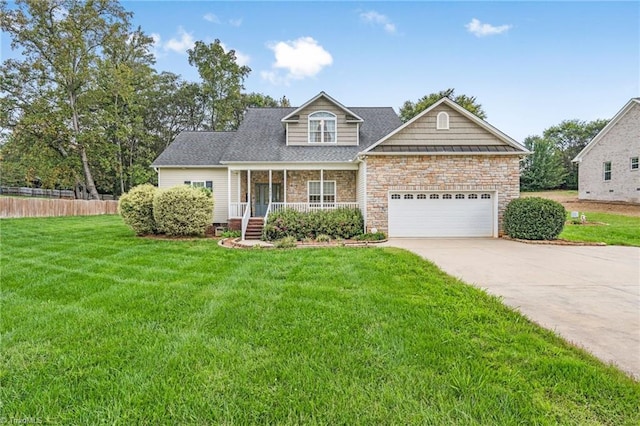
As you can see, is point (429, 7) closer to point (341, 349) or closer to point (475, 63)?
point (475, 63)

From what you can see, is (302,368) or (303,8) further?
(303,8)

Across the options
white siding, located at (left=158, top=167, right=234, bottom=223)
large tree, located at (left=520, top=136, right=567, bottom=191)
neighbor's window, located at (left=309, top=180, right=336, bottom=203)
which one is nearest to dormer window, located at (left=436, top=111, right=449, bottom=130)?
neighbor's window, located at (left=309, top=180, right=336, bottom=203)

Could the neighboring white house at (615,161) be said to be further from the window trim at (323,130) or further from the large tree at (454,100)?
the window trim at (323,130)

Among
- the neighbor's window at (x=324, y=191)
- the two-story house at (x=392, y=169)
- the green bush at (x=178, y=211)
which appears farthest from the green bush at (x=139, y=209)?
the neighbor's window at (x=324, y=191)

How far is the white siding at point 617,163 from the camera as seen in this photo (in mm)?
18906

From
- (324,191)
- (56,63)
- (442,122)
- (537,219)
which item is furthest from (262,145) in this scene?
(56,63)

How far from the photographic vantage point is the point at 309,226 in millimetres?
12727

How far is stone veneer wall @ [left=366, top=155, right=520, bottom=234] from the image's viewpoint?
12.8 meters

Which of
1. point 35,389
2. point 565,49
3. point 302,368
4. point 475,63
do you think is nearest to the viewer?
point 35,389

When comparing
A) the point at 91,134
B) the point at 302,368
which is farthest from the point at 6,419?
the point at 91,134

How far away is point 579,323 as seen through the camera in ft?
13.0

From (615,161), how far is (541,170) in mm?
11738

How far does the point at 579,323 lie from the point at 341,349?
306cm

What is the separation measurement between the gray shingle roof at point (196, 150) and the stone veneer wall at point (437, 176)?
8165mm
